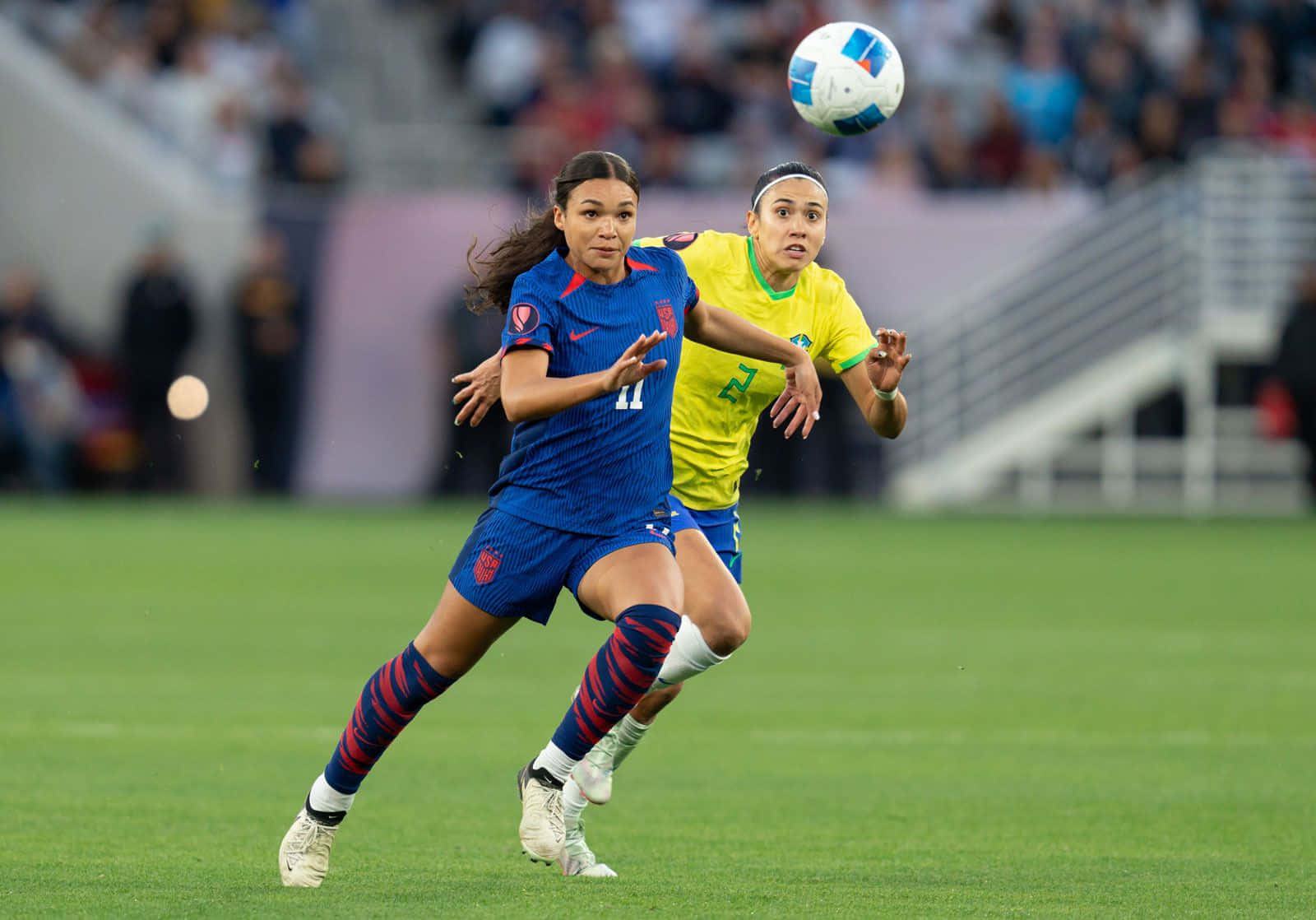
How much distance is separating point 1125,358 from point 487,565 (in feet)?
60.2

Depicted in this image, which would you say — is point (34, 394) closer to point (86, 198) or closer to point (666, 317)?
point (86, 198)

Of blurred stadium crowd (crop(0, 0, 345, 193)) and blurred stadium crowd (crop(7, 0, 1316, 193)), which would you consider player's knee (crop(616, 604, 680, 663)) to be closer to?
blurred stadium crowd (crop(7, 0, 1316, 193))

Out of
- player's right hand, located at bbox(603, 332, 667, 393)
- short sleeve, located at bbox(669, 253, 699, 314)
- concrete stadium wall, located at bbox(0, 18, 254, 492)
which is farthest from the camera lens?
concrete stadium wall, located at bbox(0, 18, 254, 492)

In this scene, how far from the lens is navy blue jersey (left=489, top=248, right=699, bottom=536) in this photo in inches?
256

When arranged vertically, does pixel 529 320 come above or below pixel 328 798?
above

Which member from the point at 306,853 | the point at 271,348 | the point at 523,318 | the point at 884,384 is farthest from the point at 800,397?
the point at 271,348

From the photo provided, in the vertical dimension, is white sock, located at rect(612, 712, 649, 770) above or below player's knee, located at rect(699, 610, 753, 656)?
below

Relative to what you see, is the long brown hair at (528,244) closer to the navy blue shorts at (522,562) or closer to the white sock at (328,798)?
the navy blue shorts at (522,562)

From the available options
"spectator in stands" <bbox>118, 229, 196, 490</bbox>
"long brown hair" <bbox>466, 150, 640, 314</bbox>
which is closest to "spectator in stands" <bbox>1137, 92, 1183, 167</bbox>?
"spectator in stands" <bbox>118, 229, 196, 490</bbox>

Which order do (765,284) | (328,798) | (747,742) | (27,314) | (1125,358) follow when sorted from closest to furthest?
(328,798) < (765,284) < (747,742) < (27,314) < (1125,358)

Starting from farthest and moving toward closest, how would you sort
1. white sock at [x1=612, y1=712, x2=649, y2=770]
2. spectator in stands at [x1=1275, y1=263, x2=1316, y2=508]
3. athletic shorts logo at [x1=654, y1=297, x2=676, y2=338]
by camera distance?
1. spectator in stands at [x1=1275, y1=263, x2=1316, y2=508]
2. white sock at [x1=612, y1=712, x2=649, y2=770]
3. athletic shorts logo at [x1=654, y1=297, x2=676, y2=338]

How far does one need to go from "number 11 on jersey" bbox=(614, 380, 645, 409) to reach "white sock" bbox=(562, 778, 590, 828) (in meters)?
1.18

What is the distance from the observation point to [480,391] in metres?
6.58

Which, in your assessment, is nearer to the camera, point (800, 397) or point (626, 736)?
point (800, 397)
